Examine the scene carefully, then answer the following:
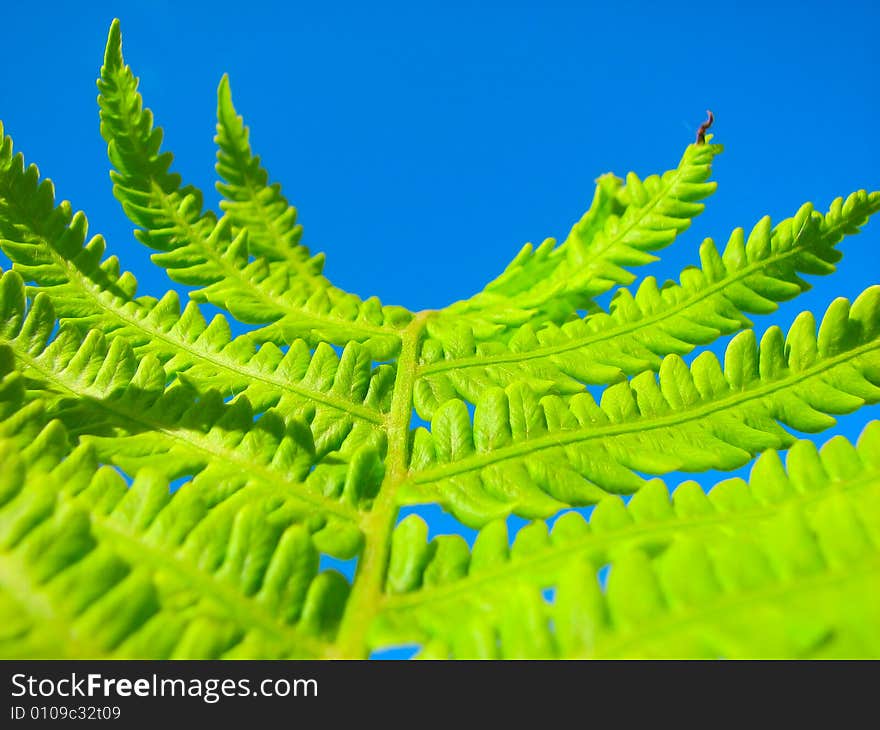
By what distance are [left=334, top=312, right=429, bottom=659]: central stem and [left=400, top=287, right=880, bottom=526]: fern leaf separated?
6 centimetres

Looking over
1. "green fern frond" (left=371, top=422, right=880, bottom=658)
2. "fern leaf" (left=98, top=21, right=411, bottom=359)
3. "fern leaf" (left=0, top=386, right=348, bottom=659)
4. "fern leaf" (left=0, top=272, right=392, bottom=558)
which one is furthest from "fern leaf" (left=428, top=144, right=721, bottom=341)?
"fern leaf" (left=0, top=386, right=348, bottom=659)

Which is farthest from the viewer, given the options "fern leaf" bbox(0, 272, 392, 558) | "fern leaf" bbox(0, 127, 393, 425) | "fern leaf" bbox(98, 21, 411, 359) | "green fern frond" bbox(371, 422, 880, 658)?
"fern leaf" bbox(98, 21, 411, 359)

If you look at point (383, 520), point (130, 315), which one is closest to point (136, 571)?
point (383, 520)

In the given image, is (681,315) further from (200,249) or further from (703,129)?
(200,249)

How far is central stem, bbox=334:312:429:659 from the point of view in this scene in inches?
52.2

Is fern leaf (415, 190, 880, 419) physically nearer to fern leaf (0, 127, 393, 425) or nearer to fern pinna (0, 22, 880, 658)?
fern pinna (0, 22, 880, 658)

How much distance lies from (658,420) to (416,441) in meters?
0.66

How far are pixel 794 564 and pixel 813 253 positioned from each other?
144 centimetres

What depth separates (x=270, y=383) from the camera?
2.04 meters

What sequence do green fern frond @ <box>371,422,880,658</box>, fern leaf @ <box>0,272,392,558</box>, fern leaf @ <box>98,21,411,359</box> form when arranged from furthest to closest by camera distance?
fern leaf @ <box>98,21,411,359</box> < fern leaf @ <box>0,272,392,558</box> < green fern frond @ <box>371,422,880,658</box>

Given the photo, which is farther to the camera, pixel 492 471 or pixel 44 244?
pixel 44 244
